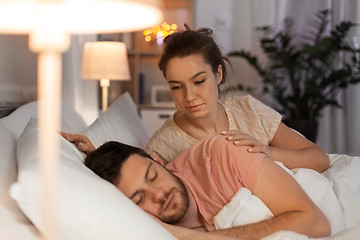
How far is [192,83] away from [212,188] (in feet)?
1.78

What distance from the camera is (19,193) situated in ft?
3.06

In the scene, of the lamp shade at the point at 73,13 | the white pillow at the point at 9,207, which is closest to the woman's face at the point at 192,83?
the white pillow at the point at 9,207

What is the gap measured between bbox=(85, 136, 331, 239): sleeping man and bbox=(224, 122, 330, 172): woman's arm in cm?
14

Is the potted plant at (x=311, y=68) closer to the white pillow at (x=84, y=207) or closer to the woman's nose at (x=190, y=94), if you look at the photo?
the woman's nose at (x=190, y=94)

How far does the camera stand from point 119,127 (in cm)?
190

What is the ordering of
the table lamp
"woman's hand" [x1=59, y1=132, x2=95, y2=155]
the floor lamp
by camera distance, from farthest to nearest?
the table lamp < "woman's hand" [x1=59, y1=132, x2=95, y2=155] < the floor lamp

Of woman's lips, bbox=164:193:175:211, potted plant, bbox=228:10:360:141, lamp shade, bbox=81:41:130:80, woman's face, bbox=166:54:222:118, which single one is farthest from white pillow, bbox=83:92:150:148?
potted plant, bbox=228:10:360:141

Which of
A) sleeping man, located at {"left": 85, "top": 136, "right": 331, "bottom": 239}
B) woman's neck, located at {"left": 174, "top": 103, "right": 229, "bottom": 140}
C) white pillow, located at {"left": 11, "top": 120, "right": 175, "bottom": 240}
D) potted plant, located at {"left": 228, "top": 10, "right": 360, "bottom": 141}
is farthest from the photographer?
potted plant, located at {"left": 228, "top": 10, "right": 360, "bottom": 141}

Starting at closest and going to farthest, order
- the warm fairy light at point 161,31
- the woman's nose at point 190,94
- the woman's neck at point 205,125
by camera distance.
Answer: the woman's nose at point 190,94 < the woman's neck at point 205,125 < the warm fairy light at point 161,31

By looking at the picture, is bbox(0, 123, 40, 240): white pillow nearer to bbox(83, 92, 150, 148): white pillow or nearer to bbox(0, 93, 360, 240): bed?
bbox(0, 93, 360, 240): bed

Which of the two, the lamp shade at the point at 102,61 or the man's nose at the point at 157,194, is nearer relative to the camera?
the man's nose at the point at 157,194

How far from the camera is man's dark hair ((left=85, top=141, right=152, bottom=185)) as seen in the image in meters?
1.25

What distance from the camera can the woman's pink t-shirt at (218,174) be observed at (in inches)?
49.8

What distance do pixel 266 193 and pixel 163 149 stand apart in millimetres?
753
